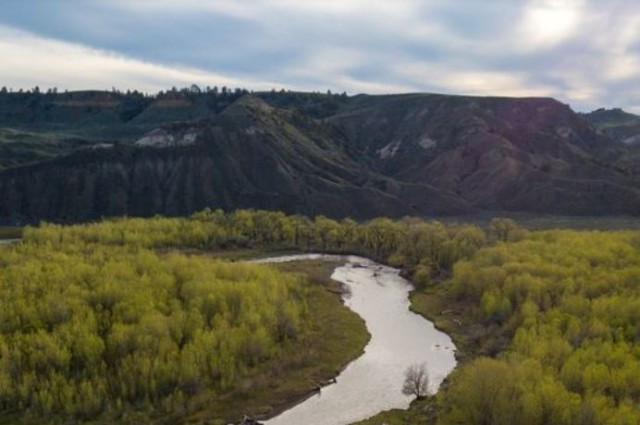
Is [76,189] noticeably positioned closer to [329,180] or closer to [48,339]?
[329,180]

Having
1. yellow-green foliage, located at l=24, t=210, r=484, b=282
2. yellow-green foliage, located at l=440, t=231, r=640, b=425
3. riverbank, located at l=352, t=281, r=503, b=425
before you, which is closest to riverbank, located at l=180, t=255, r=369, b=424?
riverbank, located at l=352, t=281, r=503, b=425

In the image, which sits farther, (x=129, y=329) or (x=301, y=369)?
(x=301, y=369)

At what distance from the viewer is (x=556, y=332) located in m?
64.5

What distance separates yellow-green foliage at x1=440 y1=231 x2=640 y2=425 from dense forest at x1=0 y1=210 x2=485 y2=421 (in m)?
23.1

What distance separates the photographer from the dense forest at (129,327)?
56.1 metres

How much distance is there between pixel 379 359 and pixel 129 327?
2810cm

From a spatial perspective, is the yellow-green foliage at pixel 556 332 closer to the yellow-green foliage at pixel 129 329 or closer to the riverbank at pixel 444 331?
the riverbank at pixel 444 331

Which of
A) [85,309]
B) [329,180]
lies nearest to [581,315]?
[85,309]

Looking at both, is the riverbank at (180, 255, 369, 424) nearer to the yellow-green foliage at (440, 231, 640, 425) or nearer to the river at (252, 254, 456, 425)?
the river at (252, 254, 456, 425)

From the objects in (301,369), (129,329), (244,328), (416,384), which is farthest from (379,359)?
(129,329)

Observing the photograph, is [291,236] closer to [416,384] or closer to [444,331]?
[444,331]

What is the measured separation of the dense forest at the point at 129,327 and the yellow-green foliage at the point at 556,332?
75.7 feet

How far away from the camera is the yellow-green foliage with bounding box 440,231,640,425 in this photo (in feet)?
155

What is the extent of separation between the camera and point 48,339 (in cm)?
5941
